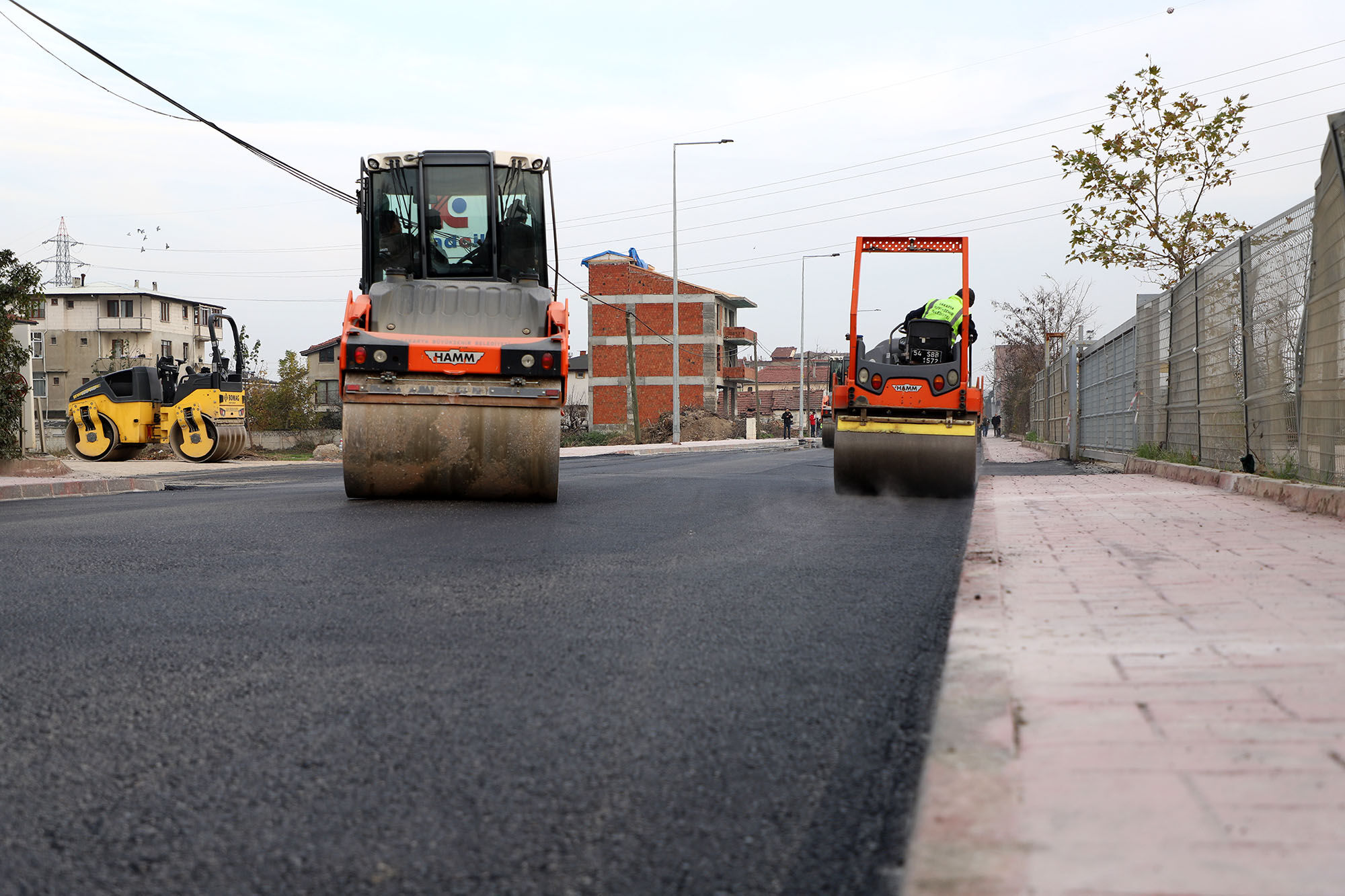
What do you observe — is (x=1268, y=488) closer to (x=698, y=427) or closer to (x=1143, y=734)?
(x=1143, y=734)

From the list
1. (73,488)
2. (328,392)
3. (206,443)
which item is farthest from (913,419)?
(328,392)

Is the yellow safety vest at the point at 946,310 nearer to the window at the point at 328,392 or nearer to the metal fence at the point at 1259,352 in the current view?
the metal fence at the point at 1259,352

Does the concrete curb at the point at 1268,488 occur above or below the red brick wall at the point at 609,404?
below

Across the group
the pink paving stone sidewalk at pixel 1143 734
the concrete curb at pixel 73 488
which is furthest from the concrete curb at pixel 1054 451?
the pink paving stone sidewalk at pixel 1143 734

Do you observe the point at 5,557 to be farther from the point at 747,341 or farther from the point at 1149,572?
the point at 747,341

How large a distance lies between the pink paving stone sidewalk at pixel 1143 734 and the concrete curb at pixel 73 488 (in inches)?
463

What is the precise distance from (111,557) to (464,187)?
5.71 metres

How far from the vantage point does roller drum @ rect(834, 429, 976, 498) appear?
38.0ft

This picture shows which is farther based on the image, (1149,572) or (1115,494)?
(1115,494)

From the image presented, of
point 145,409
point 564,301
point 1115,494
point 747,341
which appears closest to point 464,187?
point 564,301

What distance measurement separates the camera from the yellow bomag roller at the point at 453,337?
31.9ft

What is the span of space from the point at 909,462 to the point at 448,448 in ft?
15.3

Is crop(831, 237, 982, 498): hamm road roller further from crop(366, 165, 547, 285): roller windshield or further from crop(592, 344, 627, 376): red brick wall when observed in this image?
crop(592, 344, 627, 376): red brick wall

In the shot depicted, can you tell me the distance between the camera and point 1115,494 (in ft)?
35.7
